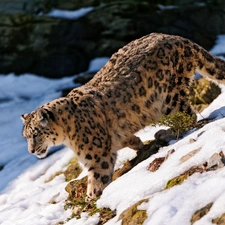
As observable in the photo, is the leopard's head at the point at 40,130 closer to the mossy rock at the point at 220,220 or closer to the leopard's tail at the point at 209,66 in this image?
the leopard's tail at the point at 209,66

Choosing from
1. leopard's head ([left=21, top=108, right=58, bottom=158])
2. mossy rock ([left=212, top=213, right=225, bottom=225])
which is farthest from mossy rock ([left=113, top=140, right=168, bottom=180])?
mossy rock ([left=212, top=213, right=225, bottom=225])

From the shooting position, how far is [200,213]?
4770 mm

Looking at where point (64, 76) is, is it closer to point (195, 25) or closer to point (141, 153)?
point (195, 25)

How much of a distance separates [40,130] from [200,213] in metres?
2.96

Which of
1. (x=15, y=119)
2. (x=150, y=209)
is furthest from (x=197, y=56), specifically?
(x=15, y=119)

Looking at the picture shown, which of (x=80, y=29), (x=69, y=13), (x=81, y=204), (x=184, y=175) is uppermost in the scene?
(x=184, y=175)

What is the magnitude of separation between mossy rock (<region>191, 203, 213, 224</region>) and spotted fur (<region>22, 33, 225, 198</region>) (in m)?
2.40

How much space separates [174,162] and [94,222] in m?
0.91

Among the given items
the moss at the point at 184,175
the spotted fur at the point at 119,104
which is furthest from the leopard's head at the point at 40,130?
the moss at the point at 184,175

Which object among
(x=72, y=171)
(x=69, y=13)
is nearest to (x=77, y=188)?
(x=72, y=171)

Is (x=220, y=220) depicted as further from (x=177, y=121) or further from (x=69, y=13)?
(x=69, y=13)

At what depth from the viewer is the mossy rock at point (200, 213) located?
15.6 feet

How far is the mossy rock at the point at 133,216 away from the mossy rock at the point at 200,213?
1.70ft

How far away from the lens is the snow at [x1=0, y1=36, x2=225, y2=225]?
16.3ft
